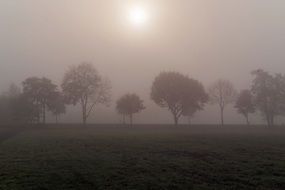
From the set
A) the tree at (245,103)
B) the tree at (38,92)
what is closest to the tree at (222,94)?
the tree at (245,103)

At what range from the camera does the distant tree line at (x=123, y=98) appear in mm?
105625

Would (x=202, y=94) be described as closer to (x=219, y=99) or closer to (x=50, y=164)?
(x=219, y=99)

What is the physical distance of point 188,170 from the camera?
26.8 metres

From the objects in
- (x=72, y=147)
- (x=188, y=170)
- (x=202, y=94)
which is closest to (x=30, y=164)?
(x=72, y=147)

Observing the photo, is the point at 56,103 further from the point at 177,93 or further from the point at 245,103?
the point at 245,103

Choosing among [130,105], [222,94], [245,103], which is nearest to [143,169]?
[130,105]

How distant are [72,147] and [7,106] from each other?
86.8 meters

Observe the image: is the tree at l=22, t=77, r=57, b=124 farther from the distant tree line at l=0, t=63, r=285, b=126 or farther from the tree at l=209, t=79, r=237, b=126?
the tree at l=209, t=79, r=237, b=126

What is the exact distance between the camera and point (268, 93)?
361 feet

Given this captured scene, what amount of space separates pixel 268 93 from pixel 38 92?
8415 centimetres

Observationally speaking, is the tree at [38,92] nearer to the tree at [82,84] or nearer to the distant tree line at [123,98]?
the distant tree line at [123,98]

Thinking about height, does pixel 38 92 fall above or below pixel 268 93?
above

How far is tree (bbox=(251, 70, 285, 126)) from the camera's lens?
358ft

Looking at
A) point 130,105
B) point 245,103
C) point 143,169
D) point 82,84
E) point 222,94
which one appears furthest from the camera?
point 222,94
